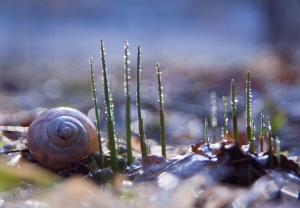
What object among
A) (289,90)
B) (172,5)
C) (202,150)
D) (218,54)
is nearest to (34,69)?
(218,54)

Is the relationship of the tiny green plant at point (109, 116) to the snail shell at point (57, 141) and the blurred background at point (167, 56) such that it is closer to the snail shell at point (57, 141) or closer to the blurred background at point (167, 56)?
the snail shell at point (57, 141)

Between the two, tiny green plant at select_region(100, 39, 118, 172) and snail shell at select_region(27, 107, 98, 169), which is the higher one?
tiny green plant at select_region(100, 39, 118, 172)

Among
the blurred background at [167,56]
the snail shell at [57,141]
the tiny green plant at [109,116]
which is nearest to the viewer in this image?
the tiny green plant at [109,116]

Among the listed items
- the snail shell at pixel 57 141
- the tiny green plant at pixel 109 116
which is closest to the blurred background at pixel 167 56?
the snail shell at pixel 57 141

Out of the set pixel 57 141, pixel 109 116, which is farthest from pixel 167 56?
pixel 109 116

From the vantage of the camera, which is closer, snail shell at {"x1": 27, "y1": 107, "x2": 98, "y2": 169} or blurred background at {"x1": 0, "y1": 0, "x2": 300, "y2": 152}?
snail shell at {"x1": 27, "y1": 107, "x2": 98, "y2": 169}

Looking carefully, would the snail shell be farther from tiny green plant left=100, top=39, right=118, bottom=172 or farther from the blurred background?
the blurred background

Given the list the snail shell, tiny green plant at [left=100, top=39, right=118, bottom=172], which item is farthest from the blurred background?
tiny green plant at [left=100, top=39, right=118, bottom=172]

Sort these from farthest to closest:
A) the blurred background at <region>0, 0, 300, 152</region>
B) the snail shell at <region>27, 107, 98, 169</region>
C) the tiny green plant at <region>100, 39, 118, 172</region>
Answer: the blurred background at <region>0, 0, 300, 152</region>
the snail shell at <region>27, 107, 98, 169</region>
the tiny green plant at <region>100, 39, 118, 172</region>
